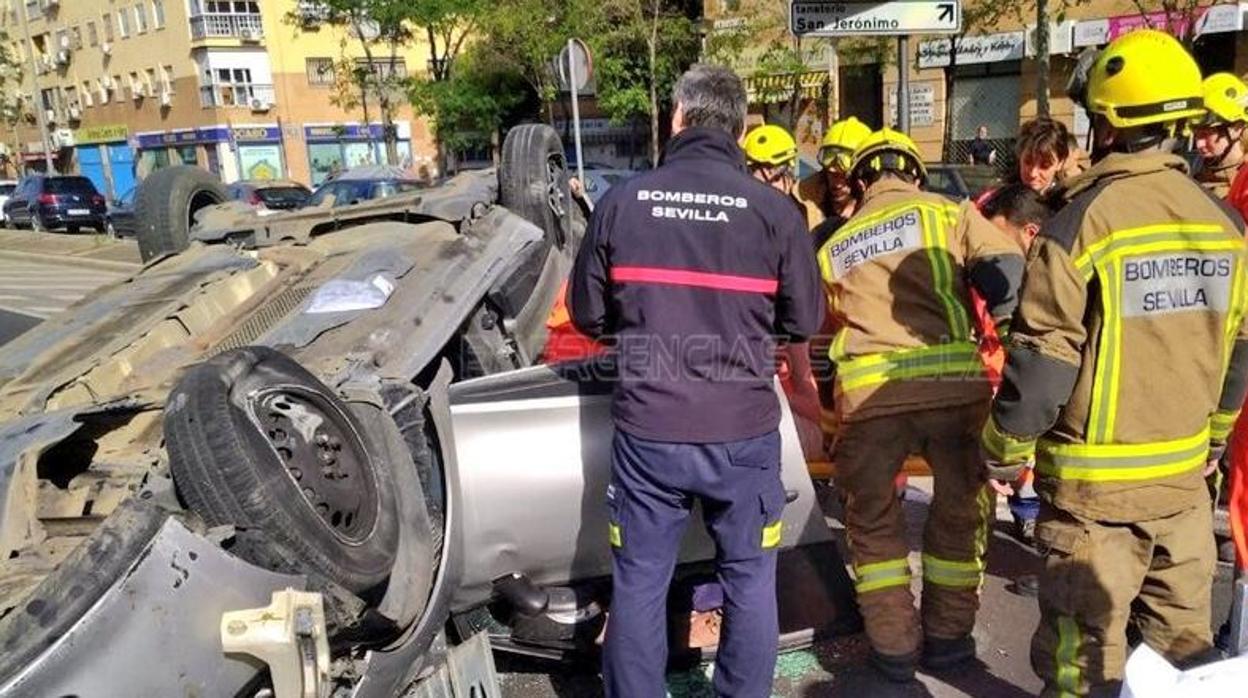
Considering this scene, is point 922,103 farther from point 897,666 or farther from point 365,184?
point 897,666

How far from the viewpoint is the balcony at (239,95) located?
36.7 metres

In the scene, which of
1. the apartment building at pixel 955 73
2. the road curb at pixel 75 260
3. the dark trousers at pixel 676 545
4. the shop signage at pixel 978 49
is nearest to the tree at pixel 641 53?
the apartment building at pixel 955 73

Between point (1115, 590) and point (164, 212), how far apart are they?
4.58 m

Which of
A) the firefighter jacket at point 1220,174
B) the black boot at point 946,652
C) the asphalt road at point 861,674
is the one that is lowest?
the asphalt road at point 861,674

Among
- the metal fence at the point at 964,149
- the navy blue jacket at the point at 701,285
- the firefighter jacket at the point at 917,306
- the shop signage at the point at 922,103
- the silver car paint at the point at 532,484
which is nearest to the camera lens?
the navy blue jacket at the point at 701,285

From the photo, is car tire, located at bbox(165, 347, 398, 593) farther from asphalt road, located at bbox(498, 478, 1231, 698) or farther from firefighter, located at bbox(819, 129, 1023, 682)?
firefighter, located at bbox(819, 129, 1023, 682)

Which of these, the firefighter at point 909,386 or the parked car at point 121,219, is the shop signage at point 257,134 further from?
the firefighter at point 909,386

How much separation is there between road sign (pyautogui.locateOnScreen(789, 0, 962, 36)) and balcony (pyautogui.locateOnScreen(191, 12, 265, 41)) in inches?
1418

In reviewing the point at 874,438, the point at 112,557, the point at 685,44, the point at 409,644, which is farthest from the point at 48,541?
the point at 685,44

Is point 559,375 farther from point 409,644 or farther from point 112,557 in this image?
point 112,557

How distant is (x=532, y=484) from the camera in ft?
8.82

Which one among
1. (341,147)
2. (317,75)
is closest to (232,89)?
(317,75)

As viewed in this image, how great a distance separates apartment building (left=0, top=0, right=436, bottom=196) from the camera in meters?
36.8

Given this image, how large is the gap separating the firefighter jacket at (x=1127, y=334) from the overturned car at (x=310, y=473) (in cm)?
84
